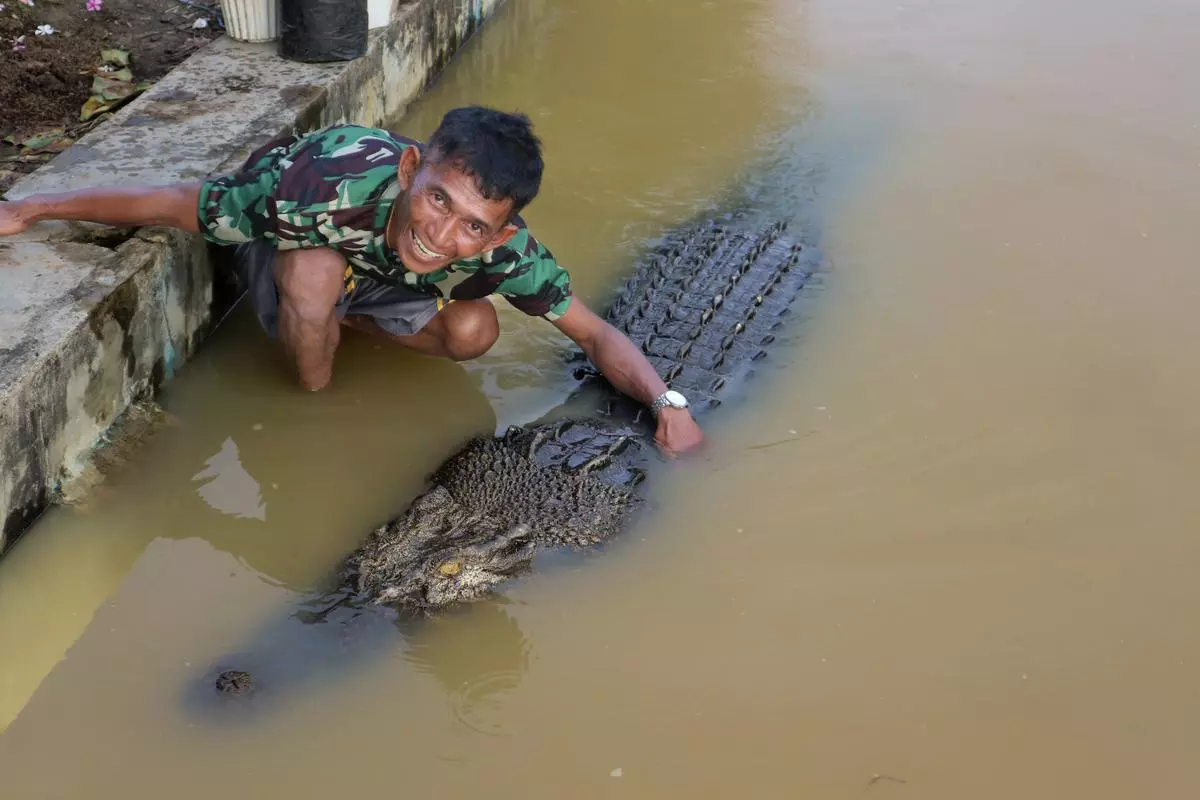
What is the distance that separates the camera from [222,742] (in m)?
2.55

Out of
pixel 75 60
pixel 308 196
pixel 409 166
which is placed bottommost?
pixel 75 60

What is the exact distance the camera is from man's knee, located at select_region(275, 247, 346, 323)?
3.14m

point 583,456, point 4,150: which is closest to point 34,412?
point 583,456

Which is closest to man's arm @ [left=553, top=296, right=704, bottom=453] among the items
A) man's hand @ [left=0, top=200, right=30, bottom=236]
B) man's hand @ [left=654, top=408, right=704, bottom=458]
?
man's hand @ [left=654, top=408, right=704, bottom=458]

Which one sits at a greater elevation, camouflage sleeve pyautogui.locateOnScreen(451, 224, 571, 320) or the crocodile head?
camouflage sleeve pyautogui.locateOnScreen(451, 224, 571, 320)

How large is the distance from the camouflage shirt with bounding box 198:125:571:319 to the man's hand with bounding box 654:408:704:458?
547 millimetres

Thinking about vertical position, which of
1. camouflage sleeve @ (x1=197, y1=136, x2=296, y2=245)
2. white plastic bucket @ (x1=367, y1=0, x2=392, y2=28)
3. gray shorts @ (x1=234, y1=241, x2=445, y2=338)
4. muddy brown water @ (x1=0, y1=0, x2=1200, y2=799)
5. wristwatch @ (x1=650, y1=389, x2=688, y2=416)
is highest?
camouflage sleeve @ (x1=197, y1=136, x2=296, y2=245)

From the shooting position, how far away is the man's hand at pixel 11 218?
125 inches

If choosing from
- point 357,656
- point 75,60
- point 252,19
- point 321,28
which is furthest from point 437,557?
point 75,60

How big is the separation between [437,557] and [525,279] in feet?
2.75

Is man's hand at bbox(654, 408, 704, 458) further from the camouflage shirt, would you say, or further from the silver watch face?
the camouflage shirt

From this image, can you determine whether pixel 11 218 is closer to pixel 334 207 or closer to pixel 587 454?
pixel 334 207

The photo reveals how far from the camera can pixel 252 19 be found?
450 centimetres

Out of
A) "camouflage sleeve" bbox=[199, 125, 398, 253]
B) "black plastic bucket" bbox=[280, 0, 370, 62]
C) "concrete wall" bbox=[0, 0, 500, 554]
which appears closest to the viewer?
"concrete wall" bbox=[0, 0, 500, 554]
